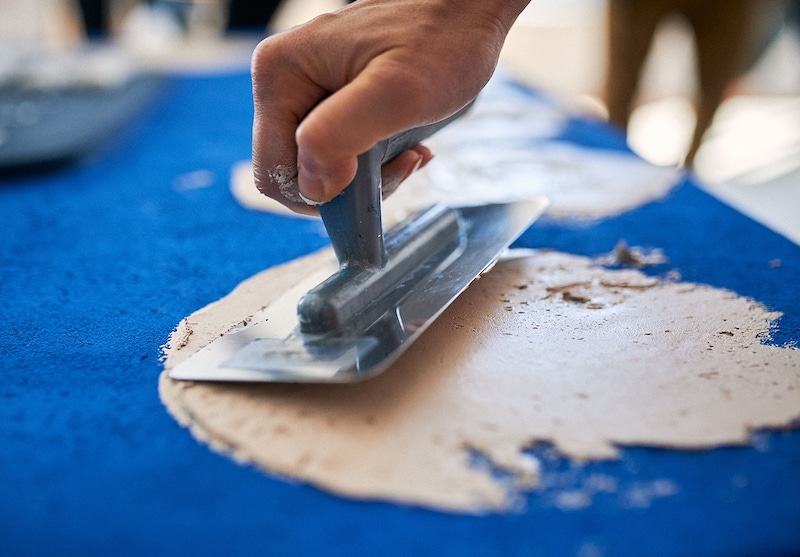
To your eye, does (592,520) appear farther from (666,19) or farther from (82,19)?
(82,19)

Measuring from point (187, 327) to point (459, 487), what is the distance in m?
0.42

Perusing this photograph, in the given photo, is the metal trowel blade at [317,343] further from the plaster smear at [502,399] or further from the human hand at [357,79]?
the human hand at [357,79]

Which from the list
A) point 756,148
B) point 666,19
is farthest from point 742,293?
point 756,148

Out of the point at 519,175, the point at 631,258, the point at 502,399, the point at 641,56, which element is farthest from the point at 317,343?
the point at 641,56

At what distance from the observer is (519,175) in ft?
4.55

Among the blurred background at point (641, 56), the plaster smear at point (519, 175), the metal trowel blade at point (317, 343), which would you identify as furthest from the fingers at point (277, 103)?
the blurred background at point (641, 56)

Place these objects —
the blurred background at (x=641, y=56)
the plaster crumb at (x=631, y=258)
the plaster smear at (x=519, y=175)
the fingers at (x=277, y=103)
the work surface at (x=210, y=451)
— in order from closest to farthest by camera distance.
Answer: the work surface at (x=210, y=451) < the fingers at (x=277, y=103) < the plaster crumb at (x=631, y=258) < the plaster smear at (x=519, y=175) < the blurred background at (x=641, y=56)

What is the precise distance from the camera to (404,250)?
87 centimetres

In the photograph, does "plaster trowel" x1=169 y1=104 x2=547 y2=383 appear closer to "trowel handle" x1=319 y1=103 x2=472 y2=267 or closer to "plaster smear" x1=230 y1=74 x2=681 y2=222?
"trowel handle" x1=319 y1=103 x2=472 y2=267

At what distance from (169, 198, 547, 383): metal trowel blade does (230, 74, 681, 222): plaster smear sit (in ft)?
1.22

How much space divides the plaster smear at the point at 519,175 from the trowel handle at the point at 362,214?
357mm

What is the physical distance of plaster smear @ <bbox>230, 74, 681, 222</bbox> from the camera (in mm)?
1236

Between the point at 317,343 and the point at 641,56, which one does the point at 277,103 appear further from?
the point at 641,56

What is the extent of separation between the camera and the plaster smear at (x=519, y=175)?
124cm
